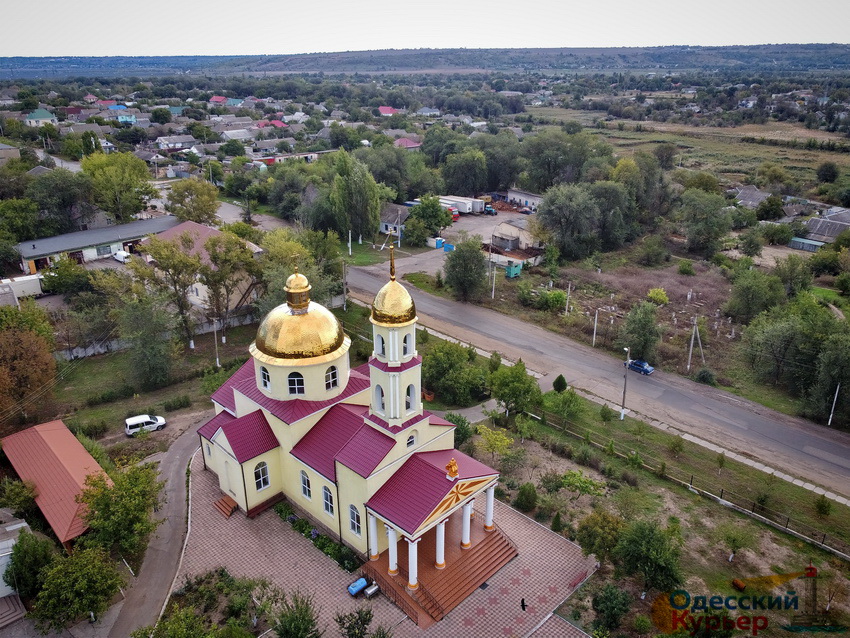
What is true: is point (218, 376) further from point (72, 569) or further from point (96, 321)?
point (72, 569)

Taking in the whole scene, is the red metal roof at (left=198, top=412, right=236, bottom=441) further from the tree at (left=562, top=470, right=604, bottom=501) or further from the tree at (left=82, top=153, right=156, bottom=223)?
the tree at (left=82, top=153, right=156, bottom=223)

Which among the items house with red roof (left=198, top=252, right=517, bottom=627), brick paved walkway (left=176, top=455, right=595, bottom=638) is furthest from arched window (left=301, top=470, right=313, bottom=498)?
brick paved walkway (left=176, top=455, right=595, bottom=638)

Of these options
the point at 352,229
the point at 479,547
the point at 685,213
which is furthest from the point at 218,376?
the point at 685,213

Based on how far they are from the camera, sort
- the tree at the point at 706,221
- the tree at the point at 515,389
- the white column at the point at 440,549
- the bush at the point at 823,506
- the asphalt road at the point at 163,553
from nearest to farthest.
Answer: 1. the asphalt road at the point at 163,553
2. the white column at the point at 440,549
3. the bush at the point at 823,506
4. the tree at the point at 515,389
5. the tree at the point at 706,221

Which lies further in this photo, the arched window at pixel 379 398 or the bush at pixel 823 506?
the bush at pixel 823 506

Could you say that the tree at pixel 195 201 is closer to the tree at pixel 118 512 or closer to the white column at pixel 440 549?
the tree at pixel 118 512

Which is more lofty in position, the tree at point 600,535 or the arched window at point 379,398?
the arched window at point 379,398

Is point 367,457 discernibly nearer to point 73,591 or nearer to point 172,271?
point 73,591

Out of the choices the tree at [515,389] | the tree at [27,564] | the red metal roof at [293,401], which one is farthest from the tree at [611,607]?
the tree at [27,564]
